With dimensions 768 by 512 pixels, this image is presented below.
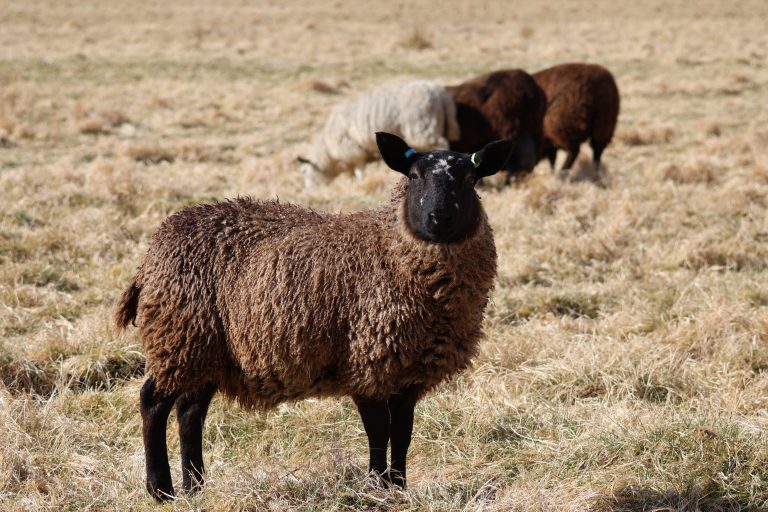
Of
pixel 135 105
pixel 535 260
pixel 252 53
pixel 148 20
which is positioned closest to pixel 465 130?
pixel 535 260

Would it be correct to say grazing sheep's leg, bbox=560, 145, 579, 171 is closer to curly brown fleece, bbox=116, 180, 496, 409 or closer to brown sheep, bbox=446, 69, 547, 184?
brown sheep, bbox=446, 69, 547, 184

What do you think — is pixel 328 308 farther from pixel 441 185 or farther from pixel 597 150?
pixel 597 150

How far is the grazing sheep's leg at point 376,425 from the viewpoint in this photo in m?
3.57

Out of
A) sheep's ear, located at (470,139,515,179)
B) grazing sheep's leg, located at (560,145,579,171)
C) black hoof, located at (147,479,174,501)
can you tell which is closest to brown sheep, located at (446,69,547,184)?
grazing sheep's leg, located at (560,145,579,171)

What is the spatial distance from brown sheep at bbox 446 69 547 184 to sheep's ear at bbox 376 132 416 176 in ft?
24.4

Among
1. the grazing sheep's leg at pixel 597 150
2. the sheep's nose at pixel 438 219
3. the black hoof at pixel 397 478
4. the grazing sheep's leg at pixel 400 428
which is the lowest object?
the grazing sheep's leg at pixel 597 150

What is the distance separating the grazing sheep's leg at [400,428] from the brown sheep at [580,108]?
341 inches

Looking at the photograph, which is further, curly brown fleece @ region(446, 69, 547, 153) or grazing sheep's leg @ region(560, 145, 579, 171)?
grazing sheep's leg @ region(560, 145, 579, 171)

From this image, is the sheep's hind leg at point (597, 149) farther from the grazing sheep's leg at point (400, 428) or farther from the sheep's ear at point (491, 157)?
the grazing sheep's leg at point (400, 428)

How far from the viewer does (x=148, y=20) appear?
38.8 meters

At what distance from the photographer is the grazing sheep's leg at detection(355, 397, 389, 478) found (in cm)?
357

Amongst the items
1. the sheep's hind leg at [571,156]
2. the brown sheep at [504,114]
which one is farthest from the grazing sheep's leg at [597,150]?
the brown sheep at [504,114]

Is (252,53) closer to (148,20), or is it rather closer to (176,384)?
(148,20)

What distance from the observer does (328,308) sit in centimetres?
355
